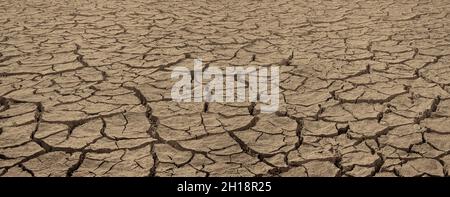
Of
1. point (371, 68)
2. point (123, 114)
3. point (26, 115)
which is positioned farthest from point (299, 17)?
point (26, 115)

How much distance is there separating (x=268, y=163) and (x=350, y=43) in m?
1.95

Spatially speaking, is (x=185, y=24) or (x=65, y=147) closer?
(x=65, y=147)

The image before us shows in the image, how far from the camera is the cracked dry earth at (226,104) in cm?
195

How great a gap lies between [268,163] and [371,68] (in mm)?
1414

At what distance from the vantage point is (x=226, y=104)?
2.51 meters

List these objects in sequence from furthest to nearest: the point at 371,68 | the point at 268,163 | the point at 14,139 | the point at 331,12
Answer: the point at 331,12
the point at 371,68
the point at 14,139
the point at 268,163

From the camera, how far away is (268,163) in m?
1.93

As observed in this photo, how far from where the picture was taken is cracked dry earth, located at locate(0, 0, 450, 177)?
1.95 meters

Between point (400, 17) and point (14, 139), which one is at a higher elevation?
point (400, 17)

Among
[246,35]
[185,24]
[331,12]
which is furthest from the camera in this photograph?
[331,12]
